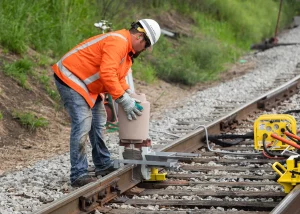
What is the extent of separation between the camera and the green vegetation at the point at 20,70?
10.6m

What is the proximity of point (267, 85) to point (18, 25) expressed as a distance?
5.08 meters

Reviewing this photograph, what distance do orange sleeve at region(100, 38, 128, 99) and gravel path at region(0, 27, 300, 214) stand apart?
1.04 meters

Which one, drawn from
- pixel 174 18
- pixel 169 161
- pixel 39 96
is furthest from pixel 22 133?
pixel 174 18

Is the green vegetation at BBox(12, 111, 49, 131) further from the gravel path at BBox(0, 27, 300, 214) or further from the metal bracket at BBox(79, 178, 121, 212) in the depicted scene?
Answer: the metal bracket at BBox(79, 178, 121, 212)

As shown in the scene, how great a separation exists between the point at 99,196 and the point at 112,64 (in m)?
1.12

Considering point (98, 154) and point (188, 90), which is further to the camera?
point (188, 90)

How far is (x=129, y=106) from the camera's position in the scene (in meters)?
6.46

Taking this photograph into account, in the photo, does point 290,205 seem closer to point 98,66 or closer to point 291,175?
point 291,175

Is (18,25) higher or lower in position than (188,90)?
higher

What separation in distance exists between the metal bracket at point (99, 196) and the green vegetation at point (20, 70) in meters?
4.65

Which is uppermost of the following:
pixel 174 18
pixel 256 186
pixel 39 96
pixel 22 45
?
pixel 174 18

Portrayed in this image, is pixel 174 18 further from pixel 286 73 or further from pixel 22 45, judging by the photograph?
pixel 22 45

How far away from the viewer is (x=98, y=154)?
7074 millimetres

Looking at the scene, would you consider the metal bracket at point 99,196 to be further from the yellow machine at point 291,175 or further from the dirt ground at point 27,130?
the dirt ground at point 27,130
